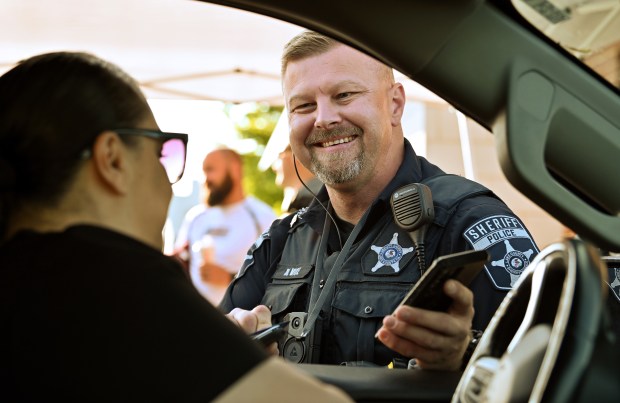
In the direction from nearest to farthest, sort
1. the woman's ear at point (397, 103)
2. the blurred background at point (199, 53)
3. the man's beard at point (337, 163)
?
the man's beard at point (337, 163), the woman's ear at point (397, 103), the blurred background at point (199, 53)

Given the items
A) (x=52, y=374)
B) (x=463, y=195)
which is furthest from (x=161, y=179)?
(x=463, y=195)

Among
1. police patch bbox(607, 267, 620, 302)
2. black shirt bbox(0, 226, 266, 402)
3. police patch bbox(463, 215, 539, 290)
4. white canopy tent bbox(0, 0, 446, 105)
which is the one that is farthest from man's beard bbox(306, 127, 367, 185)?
white canopy tent bbox(0, 0, 446, 105)

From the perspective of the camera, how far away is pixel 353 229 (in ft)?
9.29

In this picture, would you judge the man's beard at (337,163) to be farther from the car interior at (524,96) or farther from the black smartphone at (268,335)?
the car interior at (524,96)

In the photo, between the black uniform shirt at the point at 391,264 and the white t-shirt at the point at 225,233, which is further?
the white t-shirt at the point at 225,233

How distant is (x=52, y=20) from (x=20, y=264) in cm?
416

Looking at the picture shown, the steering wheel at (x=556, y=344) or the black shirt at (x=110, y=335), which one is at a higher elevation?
the steering wheel at (x=556, y=344)

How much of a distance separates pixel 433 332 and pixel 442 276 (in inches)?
8.1

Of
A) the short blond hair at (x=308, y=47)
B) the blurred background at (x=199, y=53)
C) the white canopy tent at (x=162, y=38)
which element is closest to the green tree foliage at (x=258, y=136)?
the blurred background at (x=199, y=53)

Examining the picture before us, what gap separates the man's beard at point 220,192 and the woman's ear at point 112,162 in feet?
14.9

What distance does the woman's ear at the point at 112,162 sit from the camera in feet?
4.54

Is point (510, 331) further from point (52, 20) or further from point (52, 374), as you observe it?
point (52, 20)

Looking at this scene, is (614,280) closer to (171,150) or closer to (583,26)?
(583,26)

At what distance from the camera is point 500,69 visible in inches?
53.2
